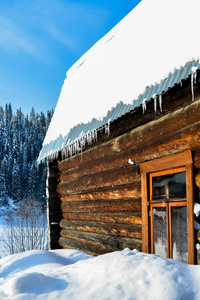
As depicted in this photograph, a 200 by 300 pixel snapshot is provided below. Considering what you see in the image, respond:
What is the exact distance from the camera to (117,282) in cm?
288

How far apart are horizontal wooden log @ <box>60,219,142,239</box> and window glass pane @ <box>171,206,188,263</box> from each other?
0.94m

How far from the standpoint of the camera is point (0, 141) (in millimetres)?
93000

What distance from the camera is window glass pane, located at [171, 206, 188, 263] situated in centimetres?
404

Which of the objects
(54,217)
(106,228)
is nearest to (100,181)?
(106,228)

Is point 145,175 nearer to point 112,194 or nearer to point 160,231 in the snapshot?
point 160,231

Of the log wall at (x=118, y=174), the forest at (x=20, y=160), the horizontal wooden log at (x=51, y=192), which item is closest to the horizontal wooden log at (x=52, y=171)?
the log wall at (x=118, y=174)

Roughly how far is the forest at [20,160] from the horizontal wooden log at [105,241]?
49.3 m

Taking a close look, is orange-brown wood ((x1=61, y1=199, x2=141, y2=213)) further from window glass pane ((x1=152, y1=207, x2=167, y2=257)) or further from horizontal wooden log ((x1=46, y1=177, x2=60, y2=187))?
horizontal wooden log ((x1=46, y1=177, x2=60, y2=187))

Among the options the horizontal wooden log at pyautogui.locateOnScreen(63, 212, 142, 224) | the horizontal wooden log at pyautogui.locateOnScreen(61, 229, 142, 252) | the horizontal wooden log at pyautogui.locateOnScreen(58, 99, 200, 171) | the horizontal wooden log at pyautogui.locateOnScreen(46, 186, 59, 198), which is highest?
the horizontal wooden log at pyautogui.locateOnScreen(58, 99, 200, 171)

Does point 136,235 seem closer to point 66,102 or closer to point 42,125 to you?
point 66,102

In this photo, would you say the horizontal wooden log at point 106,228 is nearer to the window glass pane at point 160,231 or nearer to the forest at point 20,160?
the window glass pane at point 160,231

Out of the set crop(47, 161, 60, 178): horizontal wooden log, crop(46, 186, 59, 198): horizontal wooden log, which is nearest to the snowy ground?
crop(46, 186, 59, 198): horizontal wooden log

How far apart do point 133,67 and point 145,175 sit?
183cm

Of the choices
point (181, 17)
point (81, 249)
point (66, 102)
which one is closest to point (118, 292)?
point (181, 17)
